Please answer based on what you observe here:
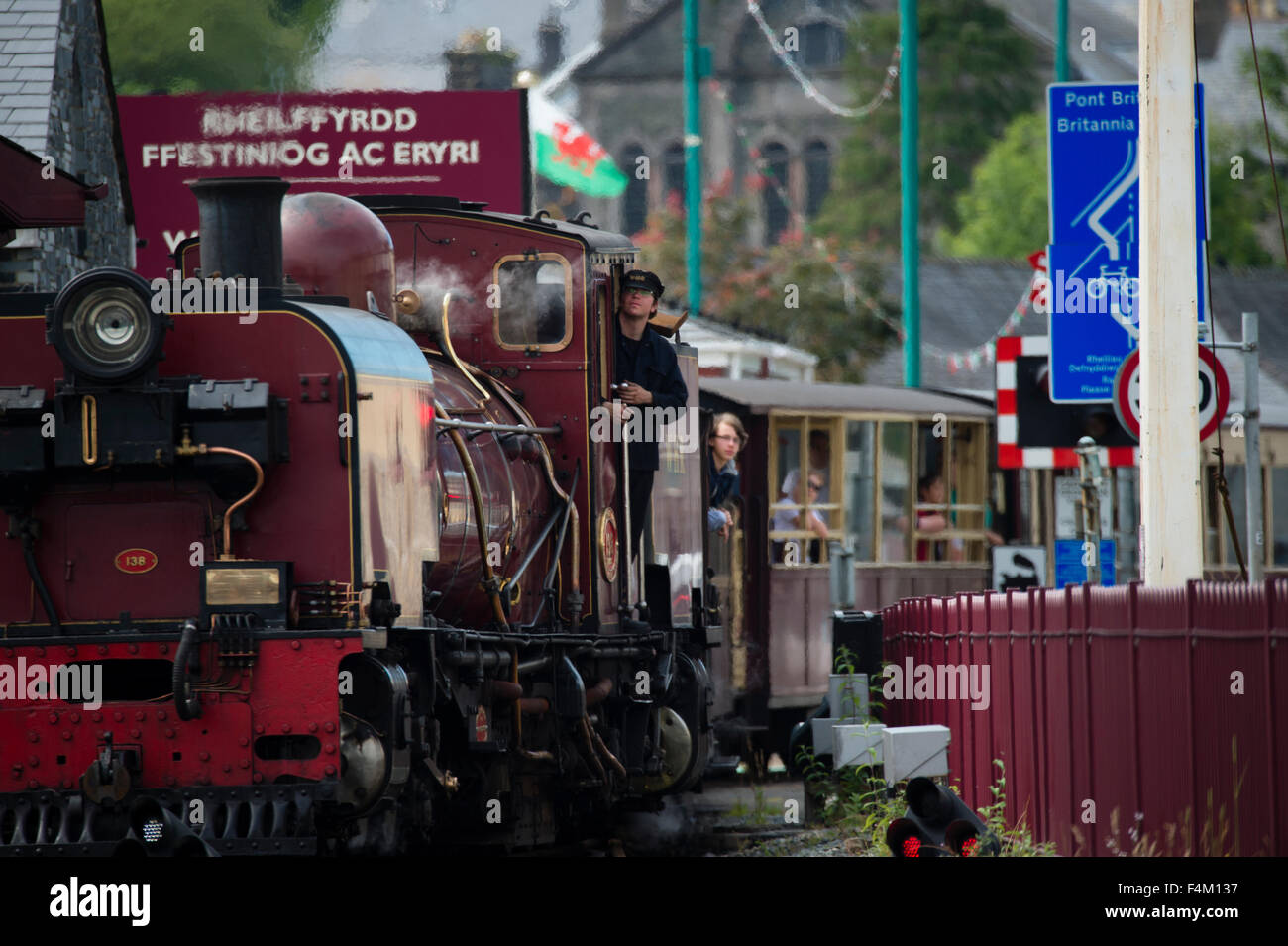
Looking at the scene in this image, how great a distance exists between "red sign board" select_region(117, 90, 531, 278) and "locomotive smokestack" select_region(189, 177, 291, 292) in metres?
11.3

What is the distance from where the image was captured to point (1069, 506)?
15.5 metres

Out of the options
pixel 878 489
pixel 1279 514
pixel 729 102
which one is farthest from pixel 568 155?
pixel 729 102

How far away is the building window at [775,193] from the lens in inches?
2968

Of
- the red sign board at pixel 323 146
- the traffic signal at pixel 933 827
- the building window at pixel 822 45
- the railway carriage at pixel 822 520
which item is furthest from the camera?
the building window at pixel 822 45

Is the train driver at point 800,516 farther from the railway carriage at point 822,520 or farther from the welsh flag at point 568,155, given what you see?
the welsh flag at point 568,155

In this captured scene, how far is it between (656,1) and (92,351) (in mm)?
62141

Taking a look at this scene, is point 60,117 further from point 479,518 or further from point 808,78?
point 808,78

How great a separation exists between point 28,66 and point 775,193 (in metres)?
59.9

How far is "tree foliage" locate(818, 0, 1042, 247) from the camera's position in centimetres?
7112

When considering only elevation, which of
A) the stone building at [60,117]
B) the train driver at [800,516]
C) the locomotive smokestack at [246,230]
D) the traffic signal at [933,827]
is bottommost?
the traffic signal at [933,827]

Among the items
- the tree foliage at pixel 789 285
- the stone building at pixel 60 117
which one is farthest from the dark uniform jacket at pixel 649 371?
the tree foliage at pixel 789 285

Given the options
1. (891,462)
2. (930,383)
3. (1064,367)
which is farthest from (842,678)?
(930,383)

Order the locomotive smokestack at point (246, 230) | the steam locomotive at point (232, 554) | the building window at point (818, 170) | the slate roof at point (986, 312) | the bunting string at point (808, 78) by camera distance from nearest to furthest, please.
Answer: the steam locomotive at point (232, 554), the locomotive smokestack at point (246, 230), the bunting string at point (808, 78), the slate roof at point (986, 312), the building window at point (818, 170)

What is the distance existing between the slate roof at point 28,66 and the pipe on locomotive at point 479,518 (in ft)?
22.4
